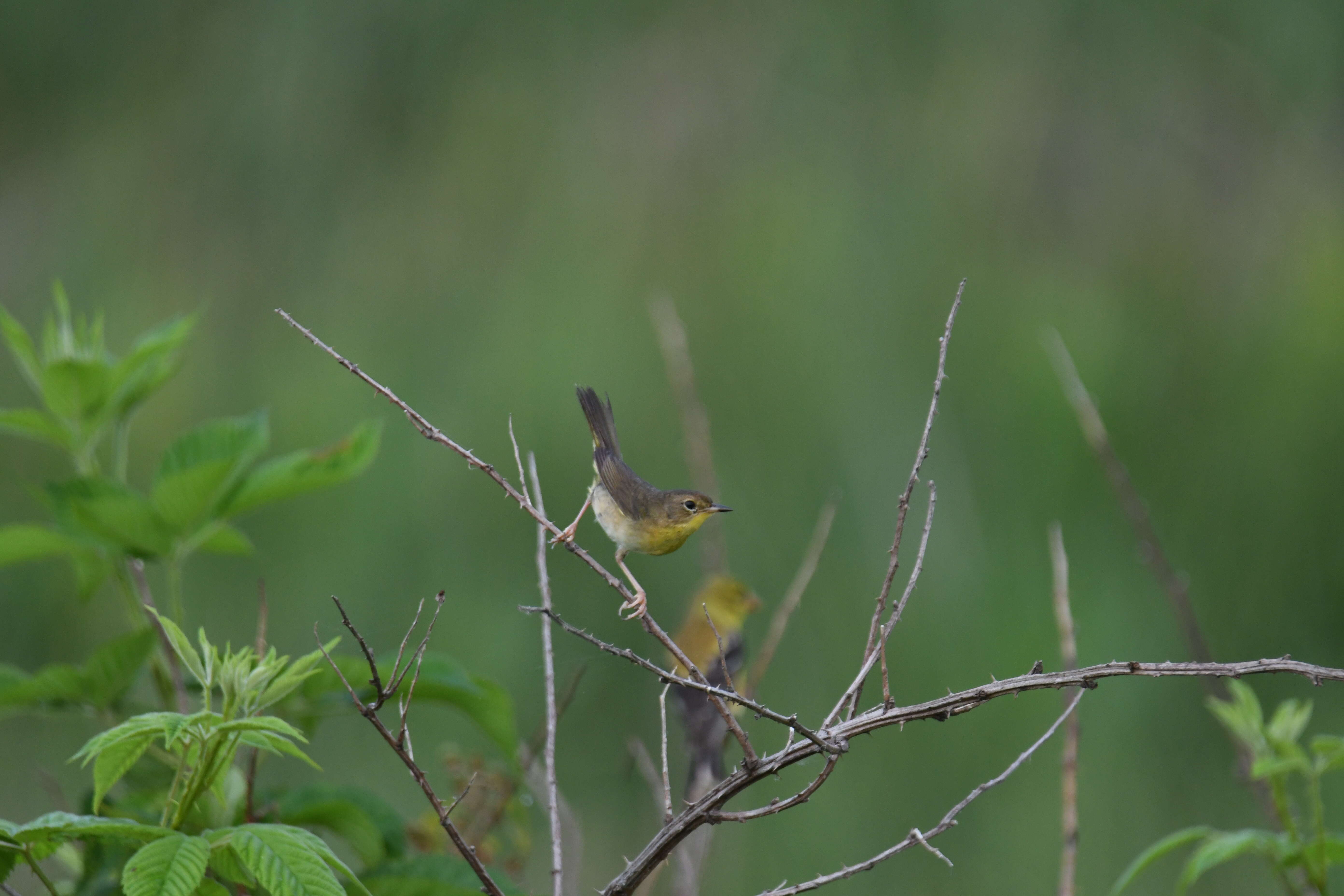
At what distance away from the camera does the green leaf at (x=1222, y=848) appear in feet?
3.42

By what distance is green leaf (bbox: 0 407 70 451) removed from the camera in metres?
1.32

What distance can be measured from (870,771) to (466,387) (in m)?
1.92

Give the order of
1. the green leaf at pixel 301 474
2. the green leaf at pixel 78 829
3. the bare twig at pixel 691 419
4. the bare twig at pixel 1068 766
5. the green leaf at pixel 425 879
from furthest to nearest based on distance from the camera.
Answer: the bare twig at pixel 691 419 < the green leaf at pixel 301 474 < the bare twig at pixel 1068 766 < the green leaf at pixel 425 879 < the green leaf at pixel 78 829

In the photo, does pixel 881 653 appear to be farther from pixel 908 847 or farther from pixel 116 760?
pixel 116 760

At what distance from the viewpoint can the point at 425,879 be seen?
1.05 meters

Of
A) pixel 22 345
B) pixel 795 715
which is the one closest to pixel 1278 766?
pixel 795 715

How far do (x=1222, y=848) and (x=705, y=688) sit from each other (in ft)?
2.19

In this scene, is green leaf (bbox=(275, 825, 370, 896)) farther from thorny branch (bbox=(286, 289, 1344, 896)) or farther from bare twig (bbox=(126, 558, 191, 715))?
bare twig (bbox=(126, 558, 191, 715))

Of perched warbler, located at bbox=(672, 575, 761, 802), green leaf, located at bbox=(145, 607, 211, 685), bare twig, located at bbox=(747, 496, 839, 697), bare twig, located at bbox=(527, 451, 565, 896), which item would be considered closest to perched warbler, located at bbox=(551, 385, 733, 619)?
bare twig, located at bbox=(747, 496, 839, 697)

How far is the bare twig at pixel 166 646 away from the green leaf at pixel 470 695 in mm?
282

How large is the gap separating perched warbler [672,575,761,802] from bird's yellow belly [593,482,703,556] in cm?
32

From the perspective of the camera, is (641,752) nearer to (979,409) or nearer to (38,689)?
(38,689)

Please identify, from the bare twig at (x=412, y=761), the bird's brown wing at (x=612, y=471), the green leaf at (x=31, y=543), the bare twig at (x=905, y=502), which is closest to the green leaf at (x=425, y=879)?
the bare twig at (x=412, y=761)

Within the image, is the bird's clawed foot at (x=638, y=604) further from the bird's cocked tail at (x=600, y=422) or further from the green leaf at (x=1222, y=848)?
the green leaf at (x=1222, y=848)
